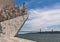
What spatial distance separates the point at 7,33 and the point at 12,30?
37 centimetres

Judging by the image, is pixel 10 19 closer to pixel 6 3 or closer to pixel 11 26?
pixel 11 26

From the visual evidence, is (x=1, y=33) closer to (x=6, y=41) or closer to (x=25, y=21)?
(x=6, y=41)

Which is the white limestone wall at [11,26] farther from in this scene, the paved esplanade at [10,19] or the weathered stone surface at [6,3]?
the weathered stone surface at [6,3]

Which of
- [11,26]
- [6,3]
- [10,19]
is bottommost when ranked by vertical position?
[11,26]

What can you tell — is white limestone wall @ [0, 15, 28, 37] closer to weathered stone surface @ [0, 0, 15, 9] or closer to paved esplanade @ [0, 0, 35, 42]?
paved esplanade @ [0, 0, 35, 42]

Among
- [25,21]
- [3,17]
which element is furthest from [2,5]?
[25,21]

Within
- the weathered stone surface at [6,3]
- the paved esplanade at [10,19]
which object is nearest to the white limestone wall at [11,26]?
the paved esplanade at [10,19]

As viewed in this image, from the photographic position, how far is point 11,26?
13.9 m

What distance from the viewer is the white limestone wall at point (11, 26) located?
1366 cm

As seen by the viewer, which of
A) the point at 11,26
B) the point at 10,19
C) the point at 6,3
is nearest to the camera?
the point at 11,26

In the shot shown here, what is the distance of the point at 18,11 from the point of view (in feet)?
48.3

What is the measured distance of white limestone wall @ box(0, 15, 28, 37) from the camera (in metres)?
13.7

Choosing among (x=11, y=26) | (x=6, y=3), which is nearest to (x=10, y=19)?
(x=11, y=26)

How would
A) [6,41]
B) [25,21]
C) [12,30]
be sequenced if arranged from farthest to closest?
[25,21]
[12,30]
[6,41]
